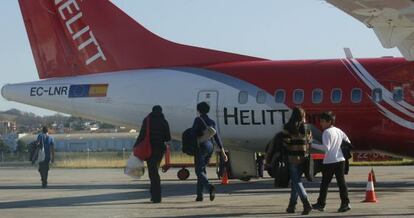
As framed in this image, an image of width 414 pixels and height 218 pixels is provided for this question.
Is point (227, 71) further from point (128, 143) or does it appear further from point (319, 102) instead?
point (128, 143)

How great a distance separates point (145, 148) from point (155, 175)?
50cm

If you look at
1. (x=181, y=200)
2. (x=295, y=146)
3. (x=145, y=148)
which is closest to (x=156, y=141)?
(x=145, y=148)

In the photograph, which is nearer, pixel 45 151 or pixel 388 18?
pixel 388 18

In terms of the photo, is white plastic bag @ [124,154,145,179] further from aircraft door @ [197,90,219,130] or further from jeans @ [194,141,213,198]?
aircraft door @ [197,90,219,130]

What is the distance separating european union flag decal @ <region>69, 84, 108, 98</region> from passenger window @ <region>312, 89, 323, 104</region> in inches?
201

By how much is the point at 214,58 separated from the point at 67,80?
3.81m

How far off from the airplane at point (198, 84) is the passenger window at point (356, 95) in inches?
0.8

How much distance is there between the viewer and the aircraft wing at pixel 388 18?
13.1 meters

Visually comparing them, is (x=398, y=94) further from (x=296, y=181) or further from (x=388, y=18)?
(x=296, y=181)

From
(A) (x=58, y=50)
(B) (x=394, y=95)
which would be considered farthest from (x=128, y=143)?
(B) (x=394, y=95)

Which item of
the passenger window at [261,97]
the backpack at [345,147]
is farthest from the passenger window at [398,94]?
the backpack at [345,147]

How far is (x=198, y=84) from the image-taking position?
62.8ft

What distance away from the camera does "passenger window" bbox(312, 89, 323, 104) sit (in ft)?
59.1

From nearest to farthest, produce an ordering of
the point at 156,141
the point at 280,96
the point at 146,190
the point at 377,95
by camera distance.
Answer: the point at 156,141 < the point at 377,95 < the point at 146,190 < the point at 280,96
